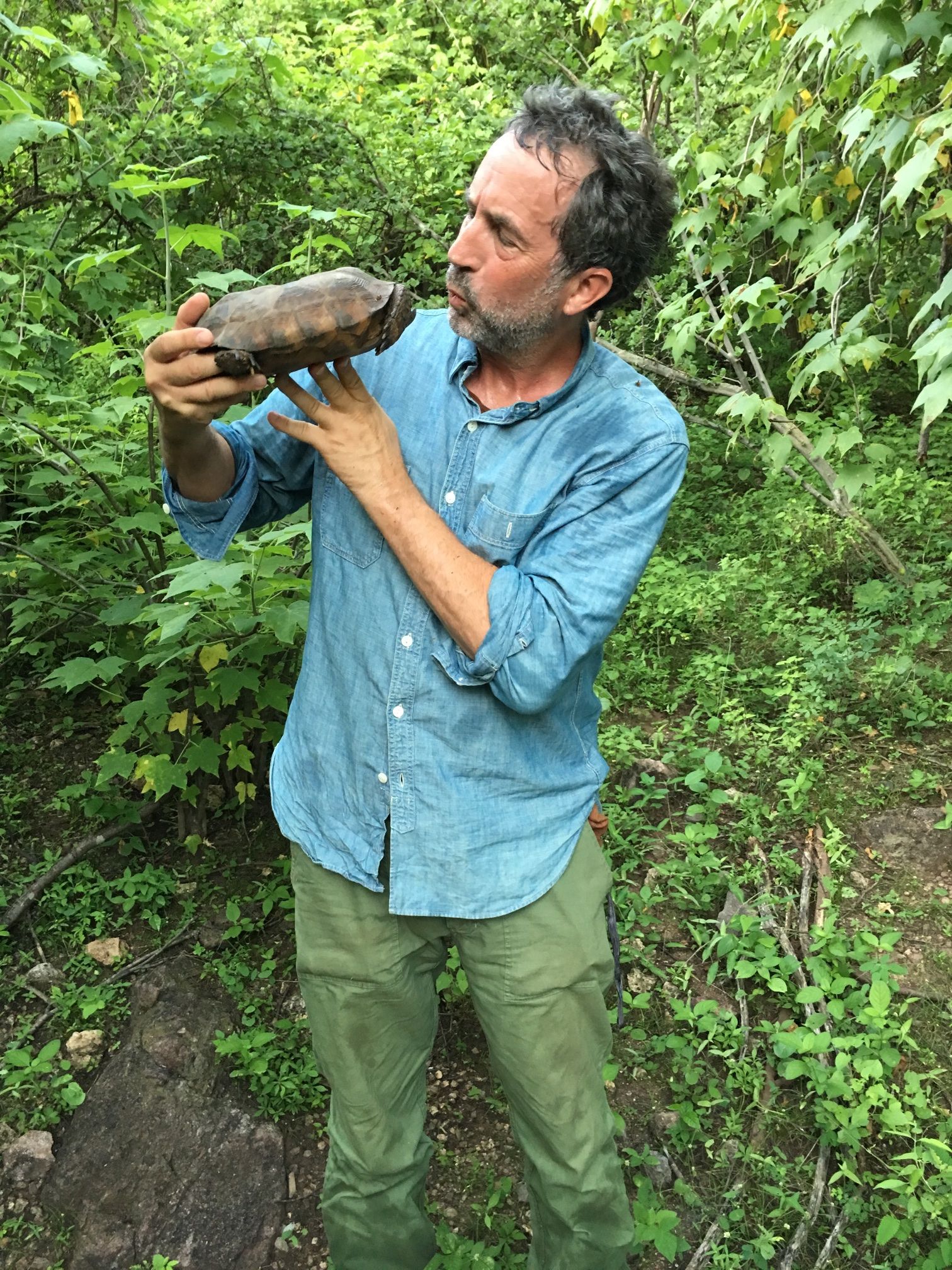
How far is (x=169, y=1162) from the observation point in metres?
2.55

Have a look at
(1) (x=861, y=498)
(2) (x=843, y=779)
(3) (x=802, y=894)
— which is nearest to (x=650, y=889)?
(3) (x=802, y=894)

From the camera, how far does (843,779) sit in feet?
12.5

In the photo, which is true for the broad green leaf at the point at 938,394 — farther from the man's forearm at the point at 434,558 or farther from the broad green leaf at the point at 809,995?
the broad green leaf at the point at 809,995

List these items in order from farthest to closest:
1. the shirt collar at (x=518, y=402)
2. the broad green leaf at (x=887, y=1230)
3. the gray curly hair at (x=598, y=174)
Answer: the broad green leaf at (x=887, y=1230), the shirt collar at (x=518, y=402), the gray curly hair at (x=598, y=174)

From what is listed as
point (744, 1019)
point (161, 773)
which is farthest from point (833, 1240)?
point (161, 773)

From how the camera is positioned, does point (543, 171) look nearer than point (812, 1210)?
Yes

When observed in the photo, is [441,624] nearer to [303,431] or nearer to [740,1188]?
[303,431]

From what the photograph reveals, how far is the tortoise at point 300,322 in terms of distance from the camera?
138 cm

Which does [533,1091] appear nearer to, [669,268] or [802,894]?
[802,894]

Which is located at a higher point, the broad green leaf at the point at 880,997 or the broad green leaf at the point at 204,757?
the broad green leaf at the point at 204,757

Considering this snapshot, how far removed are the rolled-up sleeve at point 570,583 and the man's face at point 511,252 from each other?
30cm

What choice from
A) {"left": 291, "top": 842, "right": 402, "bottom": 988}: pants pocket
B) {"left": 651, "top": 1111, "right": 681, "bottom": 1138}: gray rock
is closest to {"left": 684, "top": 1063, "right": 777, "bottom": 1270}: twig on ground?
{"left": 651, "top": 1111, "right": 681, "bottom": 1138}: gray rock

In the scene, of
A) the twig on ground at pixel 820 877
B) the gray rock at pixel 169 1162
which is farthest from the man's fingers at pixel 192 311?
the twig on ground at pixel 820 877

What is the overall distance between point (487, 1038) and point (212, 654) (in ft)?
4.59
